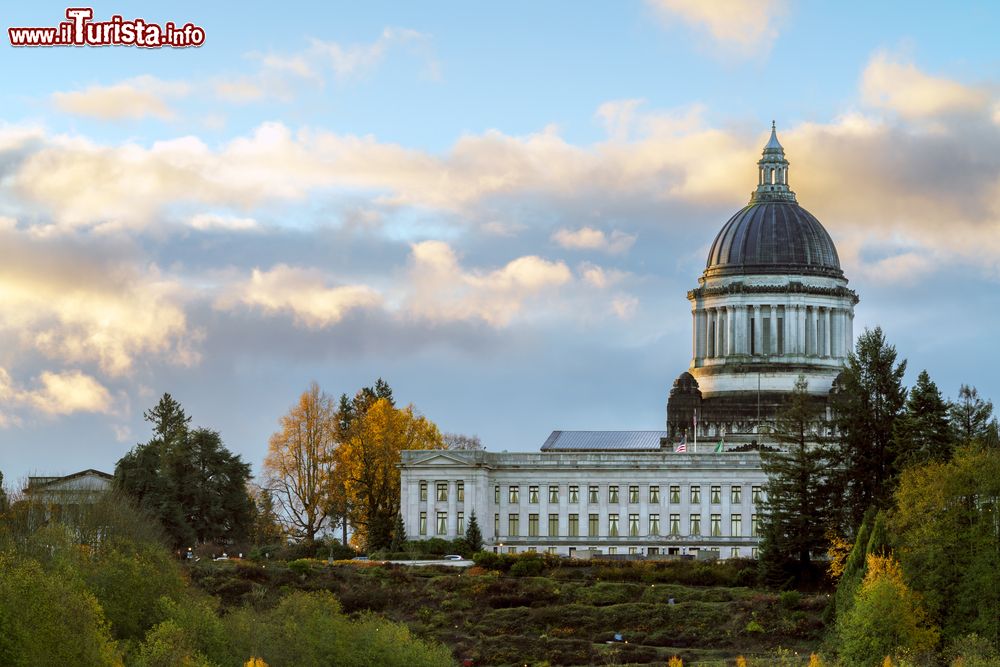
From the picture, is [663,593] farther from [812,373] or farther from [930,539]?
[812,373]

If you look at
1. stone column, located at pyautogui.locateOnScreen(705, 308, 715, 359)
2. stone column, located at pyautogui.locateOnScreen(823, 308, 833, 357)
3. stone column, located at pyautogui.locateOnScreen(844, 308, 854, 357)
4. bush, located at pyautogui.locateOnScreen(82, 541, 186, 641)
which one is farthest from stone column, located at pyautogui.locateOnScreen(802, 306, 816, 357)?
bush, located at pyautogui.locateOnScreen(82, 541, 186, 641)

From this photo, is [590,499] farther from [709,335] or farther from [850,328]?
[850,328]

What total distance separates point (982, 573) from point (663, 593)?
24.7 meters

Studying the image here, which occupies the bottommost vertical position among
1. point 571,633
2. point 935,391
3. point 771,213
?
point 571,633

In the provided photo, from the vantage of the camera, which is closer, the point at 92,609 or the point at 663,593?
the point at 92,609

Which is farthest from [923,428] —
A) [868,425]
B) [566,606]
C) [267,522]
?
[267,522]

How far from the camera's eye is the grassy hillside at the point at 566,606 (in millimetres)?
98688

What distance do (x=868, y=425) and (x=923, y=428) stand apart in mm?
4220

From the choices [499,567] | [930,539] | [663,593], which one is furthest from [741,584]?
[930,539]

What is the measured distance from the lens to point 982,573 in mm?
93688

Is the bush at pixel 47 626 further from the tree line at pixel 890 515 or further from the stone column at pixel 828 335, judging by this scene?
the stone column at pixel 828 335

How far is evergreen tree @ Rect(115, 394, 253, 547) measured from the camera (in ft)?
440

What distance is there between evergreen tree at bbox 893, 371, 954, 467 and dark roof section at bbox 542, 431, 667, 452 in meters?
57.5

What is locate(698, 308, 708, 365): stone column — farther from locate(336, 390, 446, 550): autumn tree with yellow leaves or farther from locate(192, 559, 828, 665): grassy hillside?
locate(192, 559, 828, 665): grassy hillside
